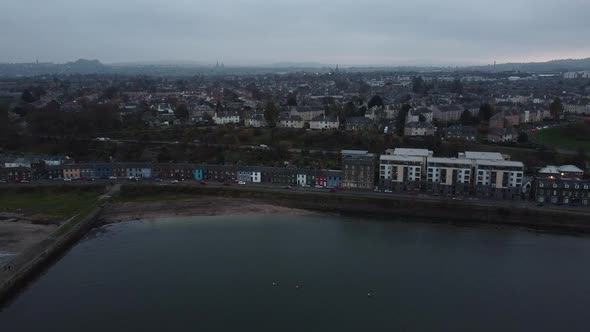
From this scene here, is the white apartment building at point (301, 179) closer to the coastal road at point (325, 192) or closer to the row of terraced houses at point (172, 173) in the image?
the row of terraced houses at point (172, 173)

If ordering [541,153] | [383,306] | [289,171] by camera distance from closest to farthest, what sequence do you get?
[383,306]
[289,171]
[541,153]

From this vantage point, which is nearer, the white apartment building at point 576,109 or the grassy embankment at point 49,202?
the grassy embankment at point 49,202

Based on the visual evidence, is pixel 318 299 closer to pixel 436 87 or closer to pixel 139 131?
pixel 139 131

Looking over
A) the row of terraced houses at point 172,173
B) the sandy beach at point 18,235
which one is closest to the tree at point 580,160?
the row of terraced houses at point 172,173

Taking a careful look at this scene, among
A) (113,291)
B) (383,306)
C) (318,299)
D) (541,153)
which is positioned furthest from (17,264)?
(541,153)

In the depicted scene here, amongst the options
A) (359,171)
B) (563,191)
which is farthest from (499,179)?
(359,171)

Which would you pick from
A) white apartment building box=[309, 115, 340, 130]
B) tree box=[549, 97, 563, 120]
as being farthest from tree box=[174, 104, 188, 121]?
tree box=[549, 97, 563, 120]

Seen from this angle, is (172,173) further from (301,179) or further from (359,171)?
(359,171)
